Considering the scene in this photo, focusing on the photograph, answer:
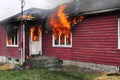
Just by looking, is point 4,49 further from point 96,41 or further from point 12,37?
point 96,41

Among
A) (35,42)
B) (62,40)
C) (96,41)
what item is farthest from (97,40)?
(35,42)

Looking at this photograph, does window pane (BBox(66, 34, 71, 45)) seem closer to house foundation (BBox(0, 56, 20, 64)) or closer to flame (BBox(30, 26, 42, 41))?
flame (BBox(30, 26, 42, 41))

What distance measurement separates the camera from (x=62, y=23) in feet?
59.3

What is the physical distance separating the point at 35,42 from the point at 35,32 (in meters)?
0.80

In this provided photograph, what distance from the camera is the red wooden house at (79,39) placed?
14.9 meters

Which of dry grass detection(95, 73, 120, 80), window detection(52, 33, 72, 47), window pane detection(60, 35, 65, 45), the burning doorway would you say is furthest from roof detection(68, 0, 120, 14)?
the burning doorway

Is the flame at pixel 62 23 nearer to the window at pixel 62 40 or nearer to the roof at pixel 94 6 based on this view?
the window at pixel 62 40

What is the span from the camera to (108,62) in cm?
1509

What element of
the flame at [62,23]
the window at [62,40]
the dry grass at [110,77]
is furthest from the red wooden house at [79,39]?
the dry grass at [110,77]

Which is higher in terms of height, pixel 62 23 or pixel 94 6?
pixel 94 6

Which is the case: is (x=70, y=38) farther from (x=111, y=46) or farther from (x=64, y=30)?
(x=111, y=46)

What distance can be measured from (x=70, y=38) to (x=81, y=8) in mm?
2270

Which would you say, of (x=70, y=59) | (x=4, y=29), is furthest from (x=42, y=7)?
(x=70, y=59)

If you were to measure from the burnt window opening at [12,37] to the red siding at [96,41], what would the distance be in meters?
5.55
